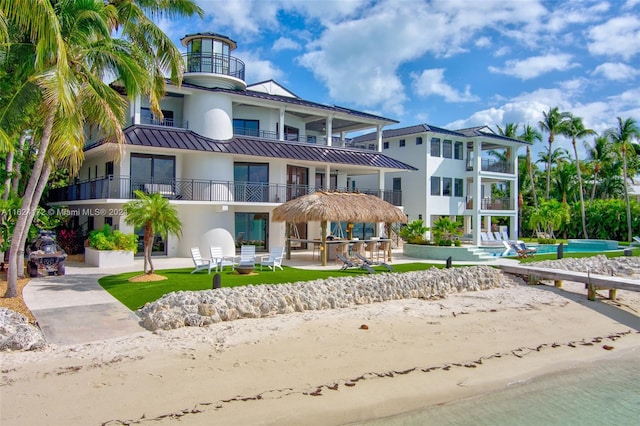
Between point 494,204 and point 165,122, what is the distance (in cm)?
2319

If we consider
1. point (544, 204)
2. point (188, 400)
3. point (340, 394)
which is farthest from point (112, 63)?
point (544, 204)

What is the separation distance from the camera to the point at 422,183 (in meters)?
31.7

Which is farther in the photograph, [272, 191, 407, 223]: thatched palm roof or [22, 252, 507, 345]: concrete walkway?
[272, 191, 407, 223]: thatched palm roof

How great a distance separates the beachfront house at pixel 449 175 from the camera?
31688 mm

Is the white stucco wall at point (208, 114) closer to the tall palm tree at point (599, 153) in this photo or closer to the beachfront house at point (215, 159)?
the beachfront house at point (215, 159)

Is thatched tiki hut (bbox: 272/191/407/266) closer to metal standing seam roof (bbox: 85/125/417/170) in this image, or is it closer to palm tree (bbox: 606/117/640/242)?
metal standing seam roof (bbox: 85/125/417/170)

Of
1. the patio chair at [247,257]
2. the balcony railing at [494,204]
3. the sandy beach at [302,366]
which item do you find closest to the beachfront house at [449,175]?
the balcony railing at [494,204]

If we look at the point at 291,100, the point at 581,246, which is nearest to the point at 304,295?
the point at 291,100

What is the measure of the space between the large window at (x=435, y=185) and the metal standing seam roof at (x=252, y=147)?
4.83 meters

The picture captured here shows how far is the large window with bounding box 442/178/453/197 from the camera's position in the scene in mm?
32656

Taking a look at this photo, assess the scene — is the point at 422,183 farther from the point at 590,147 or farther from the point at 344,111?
the point at 590,147

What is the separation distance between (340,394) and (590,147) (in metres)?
42.4

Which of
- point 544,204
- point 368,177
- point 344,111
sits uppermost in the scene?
point 344,111

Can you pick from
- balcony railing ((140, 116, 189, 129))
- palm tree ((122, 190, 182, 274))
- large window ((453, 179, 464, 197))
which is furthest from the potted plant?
large window ((453, 179, 464, 197))
